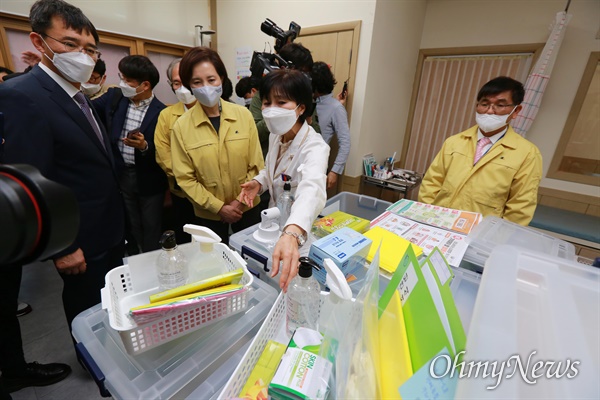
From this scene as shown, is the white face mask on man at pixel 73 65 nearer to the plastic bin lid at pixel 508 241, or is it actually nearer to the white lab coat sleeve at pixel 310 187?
the white lab coat sleeve at pixel 310 187

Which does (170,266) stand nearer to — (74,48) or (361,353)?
(361,353)

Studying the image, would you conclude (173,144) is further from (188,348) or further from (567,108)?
(567,108)

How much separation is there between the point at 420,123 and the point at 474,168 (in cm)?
209

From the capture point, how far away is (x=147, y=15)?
9.99 feet

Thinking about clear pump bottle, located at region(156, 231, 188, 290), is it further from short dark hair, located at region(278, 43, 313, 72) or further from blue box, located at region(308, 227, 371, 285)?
short dark hair, located at region(278, 43, 313, 72)

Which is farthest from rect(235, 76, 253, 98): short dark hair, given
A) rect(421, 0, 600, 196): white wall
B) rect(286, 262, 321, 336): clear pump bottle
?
rect(286, 262, 321, 336): clear pump bottle

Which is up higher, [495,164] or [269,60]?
[269,60]

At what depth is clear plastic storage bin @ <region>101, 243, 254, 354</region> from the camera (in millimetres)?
538

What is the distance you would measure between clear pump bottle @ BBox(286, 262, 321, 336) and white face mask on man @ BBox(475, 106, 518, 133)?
1.42 metres

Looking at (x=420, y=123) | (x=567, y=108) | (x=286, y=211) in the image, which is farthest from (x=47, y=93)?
(x=567, y=108)

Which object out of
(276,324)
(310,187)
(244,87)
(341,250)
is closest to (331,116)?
(244,87)

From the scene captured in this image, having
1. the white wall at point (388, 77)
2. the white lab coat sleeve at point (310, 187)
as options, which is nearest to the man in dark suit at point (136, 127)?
the white lab coat sleeve at point (310, 187)

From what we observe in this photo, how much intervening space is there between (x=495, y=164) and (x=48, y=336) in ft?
9.05

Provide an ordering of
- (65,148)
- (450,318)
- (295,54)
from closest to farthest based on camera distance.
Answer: (450,318) < (65,148) < (295,54)
